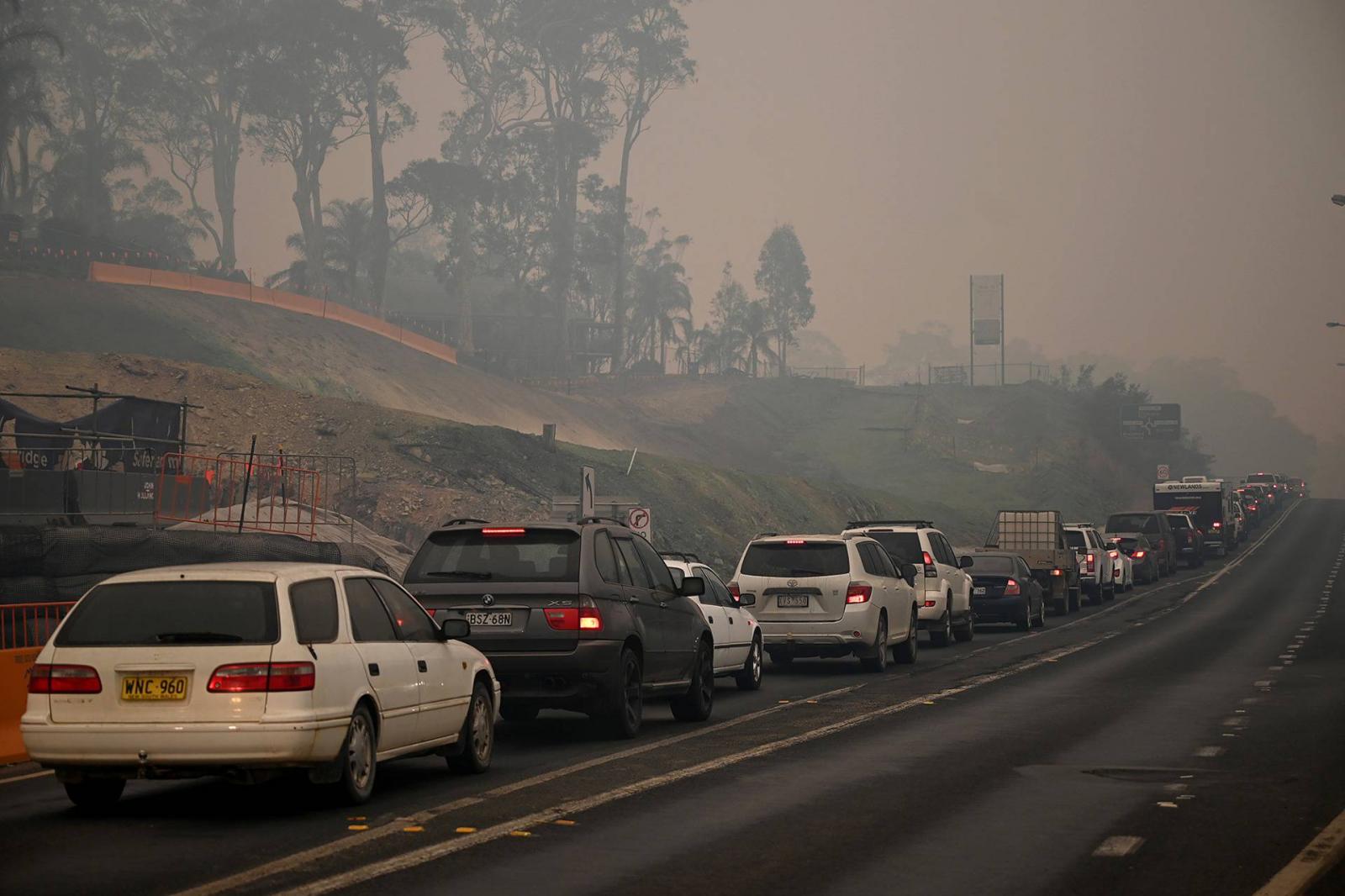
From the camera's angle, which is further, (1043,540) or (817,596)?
(1043,540)

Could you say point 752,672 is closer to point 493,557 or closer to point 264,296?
point 493,557

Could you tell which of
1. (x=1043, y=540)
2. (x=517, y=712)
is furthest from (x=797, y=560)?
(x=1043, y=540)

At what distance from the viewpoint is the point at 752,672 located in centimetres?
2080

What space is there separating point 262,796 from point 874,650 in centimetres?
1258

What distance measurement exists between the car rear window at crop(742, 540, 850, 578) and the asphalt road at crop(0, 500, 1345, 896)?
3311 millimetres

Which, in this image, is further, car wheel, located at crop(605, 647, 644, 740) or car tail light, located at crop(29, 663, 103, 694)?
car wheel, located at crop(605, 647, 644, 740)

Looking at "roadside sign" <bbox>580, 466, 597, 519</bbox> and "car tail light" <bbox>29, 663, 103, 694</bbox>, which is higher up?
"roadside sign" <bbox>580, 466, 597, 519</bbox>

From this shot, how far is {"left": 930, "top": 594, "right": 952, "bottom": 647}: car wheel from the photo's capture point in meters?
28.4

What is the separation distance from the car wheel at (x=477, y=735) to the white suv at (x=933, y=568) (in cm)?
1470

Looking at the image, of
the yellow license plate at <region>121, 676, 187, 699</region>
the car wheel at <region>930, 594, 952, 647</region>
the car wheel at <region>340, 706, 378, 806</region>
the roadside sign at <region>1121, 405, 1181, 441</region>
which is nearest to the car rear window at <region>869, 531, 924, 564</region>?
the car wheel at <region>930, 594, 952, 647</region>

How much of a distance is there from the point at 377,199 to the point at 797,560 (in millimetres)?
88740

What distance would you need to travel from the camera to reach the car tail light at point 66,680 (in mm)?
10133

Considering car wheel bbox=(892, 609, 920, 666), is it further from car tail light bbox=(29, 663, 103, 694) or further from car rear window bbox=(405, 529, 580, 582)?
car tail light bbox=(29, 663, 103, 694)

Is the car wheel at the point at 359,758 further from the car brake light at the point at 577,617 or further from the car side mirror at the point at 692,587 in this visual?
the car side mirror at the point at 692,587
